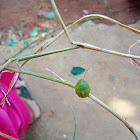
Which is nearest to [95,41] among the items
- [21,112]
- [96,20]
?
[96,20]

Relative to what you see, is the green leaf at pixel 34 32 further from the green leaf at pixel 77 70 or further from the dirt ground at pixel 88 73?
the green leaf at pixel 77 70

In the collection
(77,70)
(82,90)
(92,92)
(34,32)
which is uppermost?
(82,90)

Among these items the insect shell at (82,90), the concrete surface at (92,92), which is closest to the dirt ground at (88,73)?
the concrete surface at (92,92)

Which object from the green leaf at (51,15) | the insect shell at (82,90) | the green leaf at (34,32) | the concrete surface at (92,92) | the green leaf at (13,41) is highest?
the insect shell at (82,90)

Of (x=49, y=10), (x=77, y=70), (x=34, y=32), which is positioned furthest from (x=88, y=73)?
(x=49, y=10)

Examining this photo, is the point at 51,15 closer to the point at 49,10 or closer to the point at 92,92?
the point at 49,10

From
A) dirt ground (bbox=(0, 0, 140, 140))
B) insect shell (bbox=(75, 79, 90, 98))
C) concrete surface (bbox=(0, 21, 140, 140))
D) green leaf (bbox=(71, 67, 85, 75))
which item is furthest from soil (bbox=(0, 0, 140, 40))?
insect shell (bbox=(75, 79, 90, 98))

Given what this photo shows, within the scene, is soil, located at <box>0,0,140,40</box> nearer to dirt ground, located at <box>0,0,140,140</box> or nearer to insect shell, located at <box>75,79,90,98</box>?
dirt ground, located at <box>0,0,140,140</box>
